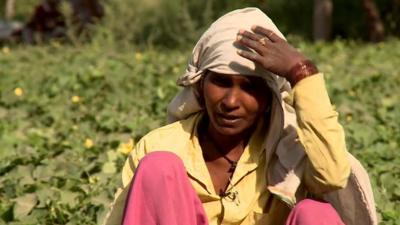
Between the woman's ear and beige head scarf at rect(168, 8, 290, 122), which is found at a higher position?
beige head scarf at rect(168, 8, 290, 122)

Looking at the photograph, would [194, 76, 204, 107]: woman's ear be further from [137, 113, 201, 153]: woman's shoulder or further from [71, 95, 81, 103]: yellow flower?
[71, 95, 81, 103]: yellow flower

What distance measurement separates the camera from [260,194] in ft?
11.6

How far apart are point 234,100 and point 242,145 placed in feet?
0.89

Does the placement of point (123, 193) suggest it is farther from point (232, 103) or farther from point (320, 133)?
point (320, 133)

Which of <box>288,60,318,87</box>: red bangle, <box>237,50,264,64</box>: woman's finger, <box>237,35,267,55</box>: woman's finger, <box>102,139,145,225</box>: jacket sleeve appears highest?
<box>237,35,267,55</box>: woman's finger

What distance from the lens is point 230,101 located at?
11.4 feet

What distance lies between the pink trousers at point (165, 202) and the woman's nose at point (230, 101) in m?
0.31

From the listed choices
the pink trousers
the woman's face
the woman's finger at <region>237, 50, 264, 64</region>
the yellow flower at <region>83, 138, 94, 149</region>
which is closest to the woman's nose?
the woman's face

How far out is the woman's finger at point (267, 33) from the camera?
3.40 m

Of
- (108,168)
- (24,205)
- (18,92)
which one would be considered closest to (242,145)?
(24,205)

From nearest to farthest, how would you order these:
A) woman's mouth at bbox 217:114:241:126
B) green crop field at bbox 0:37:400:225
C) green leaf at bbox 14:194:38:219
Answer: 1. woman's mouth at bbox 217:114:241:126
2. green leaf at bbox 14:194:38:219
3. green crop field at bbox 0:37:400:225

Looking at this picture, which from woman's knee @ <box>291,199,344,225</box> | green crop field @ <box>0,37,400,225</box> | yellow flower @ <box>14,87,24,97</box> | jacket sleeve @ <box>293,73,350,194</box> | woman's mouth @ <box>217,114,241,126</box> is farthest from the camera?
yellow flower @ <box>14,87,24,97</box>

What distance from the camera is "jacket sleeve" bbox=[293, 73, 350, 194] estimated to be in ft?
10.8

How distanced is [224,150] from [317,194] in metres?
0.40
